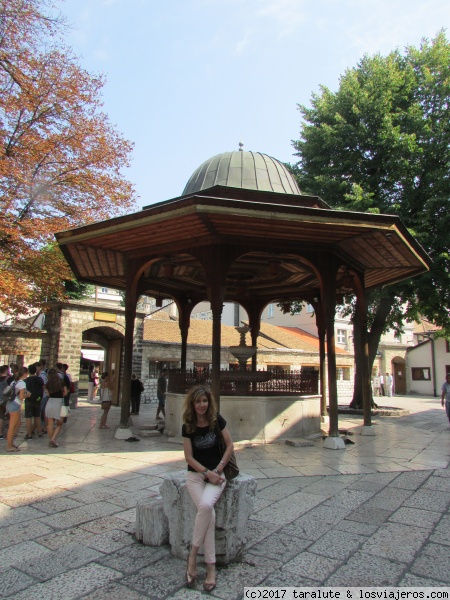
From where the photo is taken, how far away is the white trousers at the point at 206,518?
3.00 m

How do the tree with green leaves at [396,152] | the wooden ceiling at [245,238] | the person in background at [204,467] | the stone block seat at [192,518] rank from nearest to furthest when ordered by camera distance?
the person in background at [204,467] → the stone block seat at [192,518] → the wooden ceiling at [245,238] → the tree with green leaves at [396,152]

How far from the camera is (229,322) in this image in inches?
1467

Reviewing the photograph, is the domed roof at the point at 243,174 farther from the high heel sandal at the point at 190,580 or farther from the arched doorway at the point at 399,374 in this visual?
A: the arched doorway at the point at 399,374

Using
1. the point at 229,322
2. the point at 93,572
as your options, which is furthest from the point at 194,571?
the point at 229,322

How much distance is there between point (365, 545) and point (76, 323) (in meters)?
16.9

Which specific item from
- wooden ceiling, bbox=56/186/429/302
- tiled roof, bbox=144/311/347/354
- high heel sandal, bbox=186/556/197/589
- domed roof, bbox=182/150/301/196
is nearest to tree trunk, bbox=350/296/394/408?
wooden ceiling, bbox=56/186/429/302

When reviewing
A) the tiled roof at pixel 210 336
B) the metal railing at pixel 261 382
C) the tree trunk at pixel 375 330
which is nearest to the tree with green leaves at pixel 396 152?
the tree trunk at pixel 375 330

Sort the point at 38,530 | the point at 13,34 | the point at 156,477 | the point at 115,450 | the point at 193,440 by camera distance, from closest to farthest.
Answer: the point at 193,440 → the point at 38,530 → the point at 156,477 → the point at 115,450 → the point at 13,34

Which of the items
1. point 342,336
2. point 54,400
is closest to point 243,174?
point 54,400

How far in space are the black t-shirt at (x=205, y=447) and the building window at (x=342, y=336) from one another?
33360 millimetres

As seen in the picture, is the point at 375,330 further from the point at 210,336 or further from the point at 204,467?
the point at 204,467

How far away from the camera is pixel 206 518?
9.98 feet

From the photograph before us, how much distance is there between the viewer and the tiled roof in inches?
944

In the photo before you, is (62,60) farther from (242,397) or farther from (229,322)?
(229,322)
